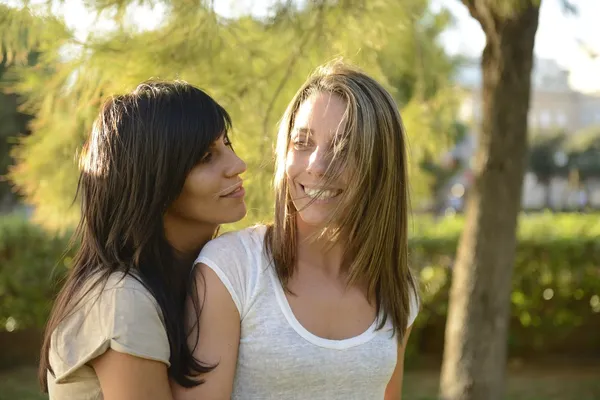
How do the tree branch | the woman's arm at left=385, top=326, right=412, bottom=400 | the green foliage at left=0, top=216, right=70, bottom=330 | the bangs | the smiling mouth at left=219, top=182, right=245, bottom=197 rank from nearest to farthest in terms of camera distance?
1. the bangs
2. the smiling mouth at left=219, top=182, right=245, bottom=197
3. the woman's arm at left=385, top=326, right=412, bottom=400
4. the tree branch
5. the green foliage at left=0, top=216, right=70, bottom=330

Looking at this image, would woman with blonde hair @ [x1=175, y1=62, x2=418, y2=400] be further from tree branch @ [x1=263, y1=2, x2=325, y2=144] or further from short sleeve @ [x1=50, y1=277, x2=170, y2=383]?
tree branch @ [x1=263, y1=2, x2=325, y2=144]

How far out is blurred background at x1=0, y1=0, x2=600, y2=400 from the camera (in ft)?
9.38

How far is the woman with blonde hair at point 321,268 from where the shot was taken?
158 cm

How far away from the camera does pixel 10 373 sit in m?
6.81

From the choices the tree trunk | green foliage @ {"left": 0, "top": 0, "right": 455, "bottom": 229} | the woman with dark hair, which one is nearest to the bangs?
the woman with dark hair

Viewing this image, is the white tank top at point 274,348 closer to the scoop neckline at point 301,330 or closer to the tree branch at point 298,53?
the scoop neckline at point 301,330

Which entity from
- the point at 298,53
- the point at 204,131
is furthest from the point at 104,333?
the point at 298,53

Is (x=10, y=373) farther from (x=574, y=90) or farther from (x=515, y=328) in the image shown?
(x=574, y=90)

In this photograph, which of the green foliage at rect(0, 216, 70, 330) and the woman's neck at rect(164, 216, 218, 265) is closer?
the woman's neck at rect(164, 216, 218, 265)

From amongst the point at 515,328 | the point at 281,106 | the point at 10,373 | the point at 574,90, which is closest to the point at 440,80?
the point at 281,106

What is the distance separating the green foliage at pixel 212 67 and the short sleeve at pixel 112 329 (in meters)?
1.13

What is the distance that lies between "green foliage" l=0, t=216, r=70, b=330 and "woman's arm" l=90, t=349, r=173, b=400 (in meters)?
5.25

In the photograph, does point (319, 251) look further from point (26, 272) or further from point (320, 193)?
point (26, 272)

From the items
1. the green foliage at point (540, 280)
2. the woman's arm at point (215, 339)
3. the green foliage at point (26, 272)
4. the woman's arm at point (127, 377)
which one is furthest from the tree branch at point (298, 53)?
the green foliage at point (26, 272)
